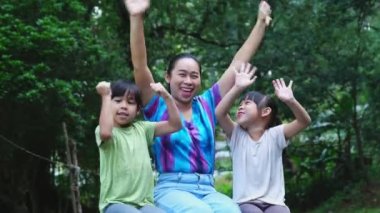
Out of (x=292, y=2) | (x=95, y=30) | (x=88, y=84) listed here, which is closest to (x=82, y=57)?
(x=88, y=84)

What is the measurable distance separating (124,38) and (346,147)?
13.4ft

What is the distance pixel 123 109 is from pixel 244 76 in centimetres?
75

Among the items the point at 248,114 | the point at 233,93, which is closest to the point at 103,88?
the point at 233,93

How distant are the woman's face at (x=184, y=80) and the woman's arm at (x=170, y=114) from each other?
232mm

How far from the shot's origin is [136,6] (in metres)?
3.41

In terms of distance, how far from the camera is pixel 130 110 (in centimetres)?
331

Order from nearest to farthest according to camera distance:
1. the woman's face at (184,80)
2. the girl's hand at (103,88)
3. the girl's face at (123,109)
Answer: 1. the girl's hand at (103,88)
2. the girl's face at (123,109)
3. the woman's face at (184,80)

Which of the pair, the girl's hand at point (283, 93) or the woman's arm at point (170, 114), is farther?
the girl's hand at point (283, 93)

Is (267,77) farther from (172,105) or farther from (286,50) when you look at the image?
(172,105)

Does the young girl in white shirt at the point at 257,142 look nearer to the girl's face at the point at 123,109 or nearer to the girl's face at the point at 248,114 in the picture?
the girl's face at the point at 248,114

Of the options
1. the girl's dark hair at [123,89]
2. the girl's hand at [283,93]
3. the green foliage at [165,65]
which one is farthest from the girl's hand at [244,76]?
the green foliage at [165,65]

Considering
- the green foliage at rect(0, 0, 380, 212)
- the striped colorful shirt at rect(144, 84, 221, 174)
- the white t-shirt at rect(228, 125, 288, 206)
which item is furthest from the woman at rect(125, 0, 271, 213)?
the green foliage at rect(0, 0, 380, 212)

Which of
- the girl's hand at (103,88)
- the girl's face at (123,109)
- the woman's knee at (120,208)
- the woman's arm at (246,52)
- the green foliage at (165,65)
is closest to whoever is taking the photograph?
the woman's knee at (120,208)

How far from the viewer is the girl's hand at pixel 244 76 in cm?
356
